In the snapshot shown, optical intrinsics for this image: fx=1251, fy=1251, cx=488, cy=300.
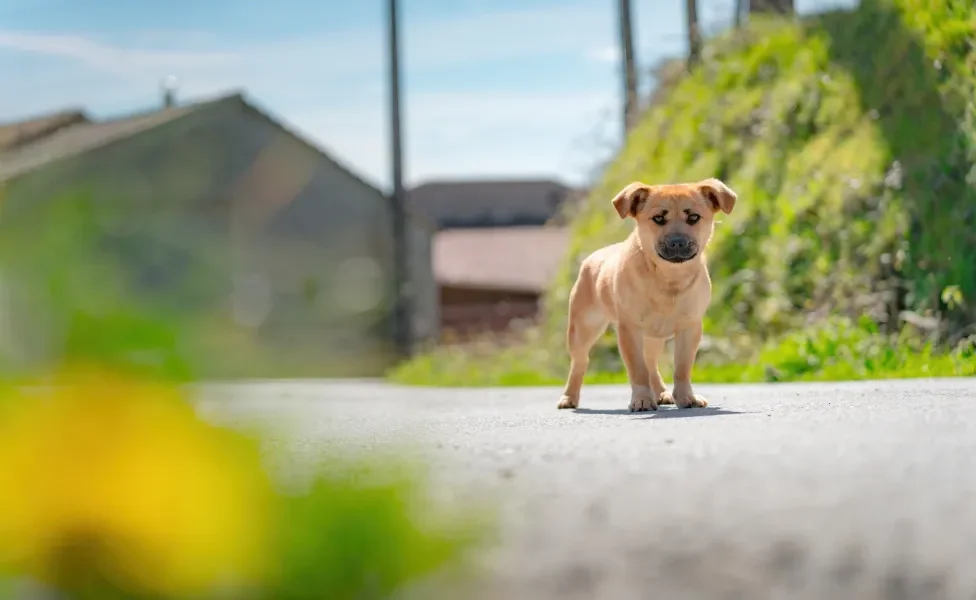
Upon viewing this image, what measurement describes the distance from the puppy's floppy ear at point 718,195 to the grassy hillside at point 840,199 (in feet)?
11.0

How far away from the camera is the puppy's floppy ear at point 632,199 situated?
20.9 ft

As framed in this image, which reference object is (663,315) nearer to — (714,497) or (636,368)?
(636,368)

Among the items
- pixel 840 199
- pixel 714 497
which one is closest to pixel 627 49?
pixel 840 199

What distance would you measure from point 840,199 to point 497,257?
24662 mm

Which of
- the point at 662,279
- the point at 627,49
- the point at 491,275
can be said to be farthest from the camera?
the point at 491,275

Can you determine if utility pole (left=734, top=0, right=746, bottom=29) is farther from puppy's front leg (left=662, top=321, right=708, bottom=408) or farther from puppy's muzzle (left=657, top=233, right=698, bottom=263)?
puppy's muzzle (left=657, top=233, right=698, bottom=263)

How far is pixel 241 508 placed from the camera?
1.97m

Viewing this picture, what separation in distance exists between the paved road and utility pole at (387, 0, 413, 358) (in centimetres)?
1388

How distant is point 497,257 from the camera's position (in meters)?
35.7

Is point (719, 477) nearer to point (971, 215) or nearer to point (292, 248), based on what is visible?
point (292, 248)

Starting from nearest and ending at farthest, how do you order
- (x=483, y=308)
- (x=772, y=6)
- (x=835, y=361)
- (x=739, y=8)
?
(x=835, y=361) < (x=772, y=6) < (x=739, y=8) < (x=483, y=308)

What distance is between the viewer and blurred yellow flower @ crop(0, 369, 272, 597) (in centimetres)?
183

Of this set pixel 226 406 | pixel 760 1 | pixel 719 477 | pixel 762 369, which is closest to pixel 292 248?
pixel 226 406

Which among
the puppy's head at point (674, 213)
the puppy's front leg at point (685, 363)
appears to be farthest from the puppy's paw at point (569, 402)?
the puppy's head at point (674, 213)
